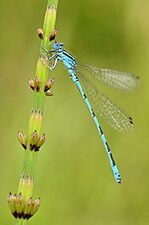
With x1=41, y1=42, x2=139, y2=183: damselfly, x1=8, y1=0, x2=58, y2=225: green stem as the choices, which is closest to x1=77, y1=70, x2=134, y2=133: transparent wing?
x1=41, y1=42, x2=139, y2=183: damselfly

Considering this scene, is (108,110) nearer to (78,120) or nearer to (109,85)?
(109,85)

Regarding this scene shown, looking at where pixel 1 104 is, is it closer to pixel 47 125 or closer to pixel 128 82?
pixel 47 125

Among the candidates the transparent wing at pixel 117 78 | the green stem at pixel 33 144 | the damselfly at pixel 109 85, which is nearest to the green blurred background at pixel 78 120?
the damselfly at pixel 109 85

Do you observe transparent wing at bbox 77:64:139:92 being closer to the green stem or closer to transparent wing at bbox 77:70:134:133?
transparent wing at bbox 77:70:134:133

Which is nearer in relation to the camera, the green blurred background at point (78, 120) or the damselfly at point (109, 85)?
the damselfly at point (109, 85)

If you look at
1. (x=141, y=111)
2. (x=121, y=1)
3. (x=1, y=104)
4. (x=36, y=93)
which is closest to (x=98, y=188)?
(x=141, y=111)

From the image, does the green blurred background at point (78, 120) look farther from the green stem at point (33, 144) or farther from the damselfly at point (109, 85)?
the green stem at point (33, 144)
